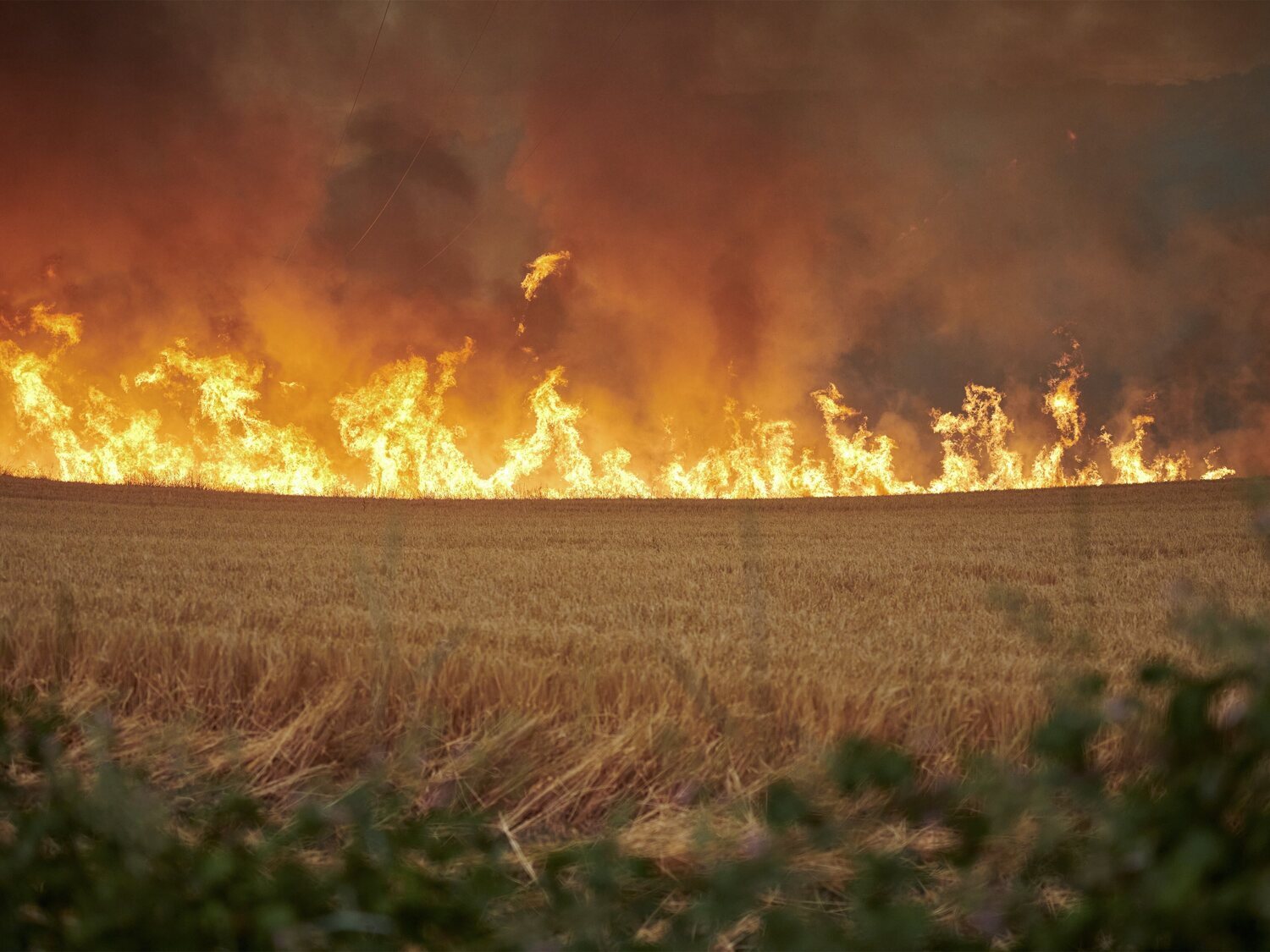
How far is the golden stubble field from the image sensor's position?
11.6ft

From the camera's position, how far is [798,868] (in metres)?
2.68

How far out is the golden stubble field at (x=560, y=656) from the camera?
354cm

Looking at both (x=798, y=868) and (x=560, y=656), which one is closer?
(x=798, y=868)

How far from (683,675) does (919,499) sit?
106ft

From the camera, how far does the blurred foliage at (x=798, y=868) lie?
1.48 m

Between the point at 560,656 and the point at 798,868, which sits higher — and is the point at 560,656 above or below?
above

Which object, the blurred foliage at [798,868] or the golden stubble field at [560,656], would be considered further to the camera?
the golden stubble field at [560,656]

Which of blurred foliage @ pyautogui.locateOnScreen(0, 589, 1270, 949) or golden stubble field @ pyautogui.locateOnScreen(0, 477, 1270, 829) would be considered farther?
golden stubble field @ pyautogui.locateOnScreen(0, 477, 1270, 829)

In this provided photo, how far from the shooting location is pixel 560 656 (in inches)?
189

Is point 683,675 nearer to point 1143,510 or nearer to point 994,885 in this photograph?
point 994,885

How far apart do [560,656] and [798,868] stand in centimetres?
230

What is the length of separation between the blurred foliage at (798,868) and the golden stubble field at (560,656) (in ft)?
1.03

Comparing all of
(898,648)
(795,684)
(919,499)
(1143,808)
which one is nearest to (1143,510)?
(919,499)

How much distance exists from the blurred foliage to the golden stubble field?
0.32 m
